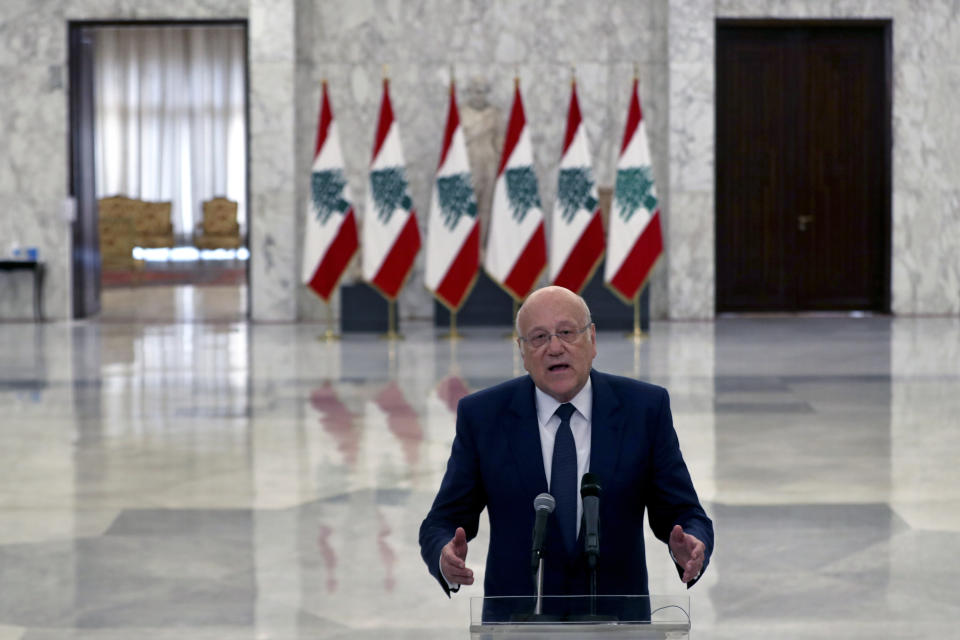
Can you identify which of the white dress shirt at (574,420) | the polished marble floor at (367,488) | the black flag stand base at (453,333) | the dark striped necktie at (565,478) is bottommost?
the polished marble floor at (367,488)

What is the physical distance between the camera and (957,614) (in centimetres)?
440

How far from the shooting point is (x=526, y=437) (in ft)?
9.48

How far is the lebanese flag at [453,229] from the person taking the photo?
14.1m

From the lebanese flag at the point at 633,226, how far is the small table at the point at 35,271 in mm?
6574

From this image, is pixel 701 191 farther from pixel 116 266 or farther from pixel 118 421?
pixel 116 266

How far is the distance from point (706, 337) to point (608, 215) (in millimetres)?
1946

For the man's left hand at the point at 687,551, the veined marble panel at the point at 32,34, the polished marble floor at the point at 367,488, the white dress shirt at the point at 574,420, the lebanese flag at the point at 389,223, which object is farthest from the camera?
the veined marble panel at the point at 32,34

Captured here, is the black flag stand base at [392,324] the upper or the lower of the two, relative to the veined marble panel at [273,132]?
lower

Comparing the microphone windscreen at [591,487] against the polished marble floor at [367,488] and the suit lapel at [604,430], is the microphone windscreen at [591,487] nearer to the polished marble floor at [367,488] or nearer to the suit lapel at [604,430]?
the suit lapel at [604,430]

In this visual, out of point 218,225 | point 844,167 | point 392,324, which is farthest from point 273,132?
point 218,225

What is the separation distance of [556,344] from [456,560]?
1.56ft

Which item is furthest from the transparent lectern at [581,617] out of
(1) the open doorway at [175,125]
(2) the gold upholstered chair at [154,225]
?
(1) the open doorway at [175,125]

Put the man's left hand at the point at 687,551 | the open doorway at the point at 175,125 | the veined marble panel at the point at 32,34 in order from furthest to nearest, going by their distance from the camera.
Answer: the open doorway at the point at 175,125
the veined marble panel at the point at 32,34
the man's left hand at the point at 687,551

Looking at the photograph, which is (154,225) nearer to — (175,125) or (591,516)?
(175,125)
